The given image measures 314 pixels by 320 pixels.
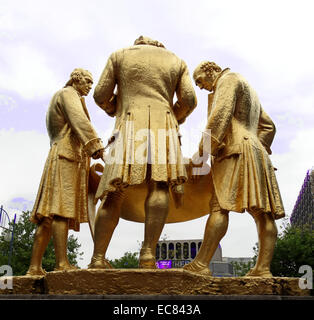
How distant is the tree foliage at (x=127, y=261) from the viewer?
851 inches

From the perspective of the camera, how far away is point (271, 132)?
19.7ft

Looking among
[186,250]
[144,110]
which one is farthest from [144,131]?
[186,250]

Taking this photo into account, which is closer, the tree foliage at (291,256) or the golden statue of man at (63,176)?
the golden statue of man at (63,176)

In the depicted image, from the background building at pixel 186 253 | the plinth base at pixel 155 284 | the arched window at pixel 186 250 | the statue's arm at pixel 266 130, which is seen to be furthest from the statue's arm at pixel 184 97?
the arched window at pixel 186 250

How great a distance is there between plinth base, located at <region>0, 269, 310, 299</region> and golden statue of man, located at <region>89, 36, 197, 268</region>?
0.41 meters

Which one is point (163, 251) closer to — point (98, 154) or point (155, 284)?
point (98, 154)

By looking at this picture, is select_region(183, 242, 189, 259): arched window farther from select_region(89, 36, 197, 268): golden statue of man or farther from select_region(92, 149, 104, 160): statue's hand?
select_region(92, 149, 104, 160): statue's hand

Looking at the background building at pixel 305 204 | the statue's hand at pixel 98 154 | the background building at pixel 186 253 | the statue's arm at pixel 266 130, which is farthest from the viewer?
the background building at pixel 305 204

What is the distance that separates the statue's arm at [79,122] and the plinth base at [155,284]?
1.54 meters

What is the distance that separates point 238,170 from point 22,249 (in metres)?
17.3

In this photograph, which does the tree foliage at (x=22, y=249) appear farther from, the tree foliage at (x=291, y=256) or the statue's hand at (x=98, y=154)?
the statue's hand at (x=98, y=154)

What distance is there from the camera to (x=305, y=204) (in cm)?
4856

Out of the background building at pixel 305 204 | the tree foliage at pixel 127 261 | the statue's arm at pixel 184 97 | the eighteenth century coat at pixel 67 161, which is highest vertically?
the background building at pixel 305 204

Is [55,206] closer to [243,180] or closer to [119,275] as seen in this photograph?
[119,275]
